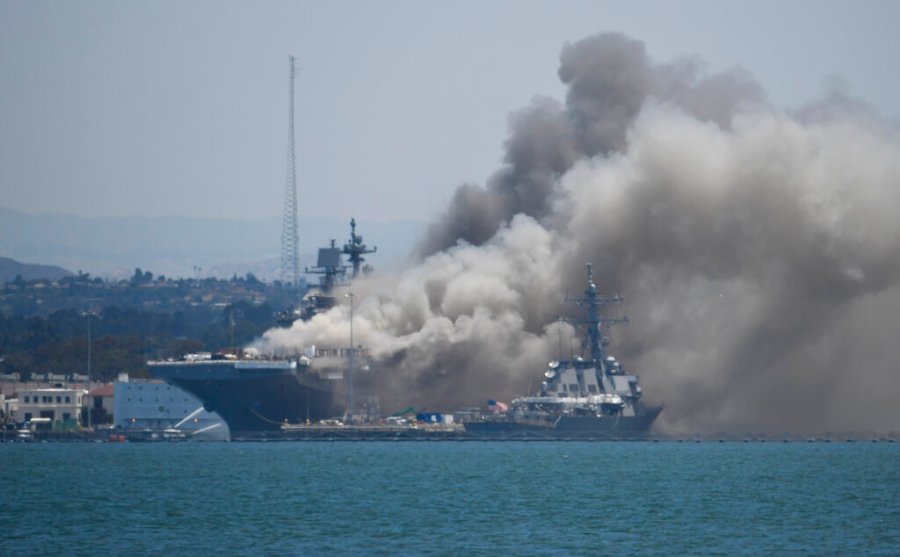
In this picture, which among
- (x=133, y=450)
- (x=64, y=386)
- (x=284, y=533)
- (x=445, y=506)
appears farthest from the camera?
(x=64, y=386)

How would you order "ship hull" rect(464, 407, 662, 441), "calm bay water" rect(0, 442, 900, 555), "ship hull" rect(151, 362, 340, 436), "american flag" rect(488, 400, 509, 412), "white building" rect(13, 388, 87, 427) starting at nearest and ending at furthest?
"calm bay water" rect(0, 442, 900, 555) < "ship hull" rect(464, 407, 662, 441) < "ship hull" rect(151, 362, 340, 436) < "american flag" rect(488, 400, 509, 412) < "white building" rect(13, 388, 87, 427)

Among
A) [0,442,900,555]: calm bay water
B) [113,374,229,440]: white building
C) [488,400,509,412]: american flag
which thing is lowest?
[0,442,900,555]: calm bay water

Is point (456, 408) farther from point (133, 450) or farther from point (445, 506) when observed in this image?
point (445, 506)

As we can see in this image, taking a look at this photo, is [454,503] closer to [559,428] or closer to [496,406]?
[559,428]

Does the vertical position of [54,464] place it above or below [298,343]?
below

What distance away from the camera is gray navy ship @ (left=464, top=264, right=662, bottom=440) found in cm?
10594

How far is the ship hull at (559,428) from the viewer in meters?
106

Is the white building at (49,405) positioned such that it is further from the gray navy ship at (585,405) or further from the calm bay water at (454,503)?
the gray navy ship at (585,405)

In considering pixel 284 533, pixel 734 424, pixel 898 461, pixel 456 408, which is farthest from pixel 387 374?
pixel 284 533

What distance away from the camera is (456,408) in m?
116

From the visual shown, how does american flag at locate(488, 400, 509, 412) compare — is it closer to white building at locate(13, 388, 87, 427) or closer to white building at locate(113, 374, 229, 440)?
white building at locate(113, 374, 229, 440)

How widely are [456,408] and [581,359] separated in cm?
1168

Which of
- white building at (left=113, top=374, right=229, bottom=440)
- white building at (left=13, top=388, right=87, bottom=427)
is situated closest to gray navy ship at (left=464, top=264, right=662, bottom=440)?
white building at (left=113, top=374, right=229, bottom=440)

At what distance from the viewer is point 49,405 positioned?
139875mm
